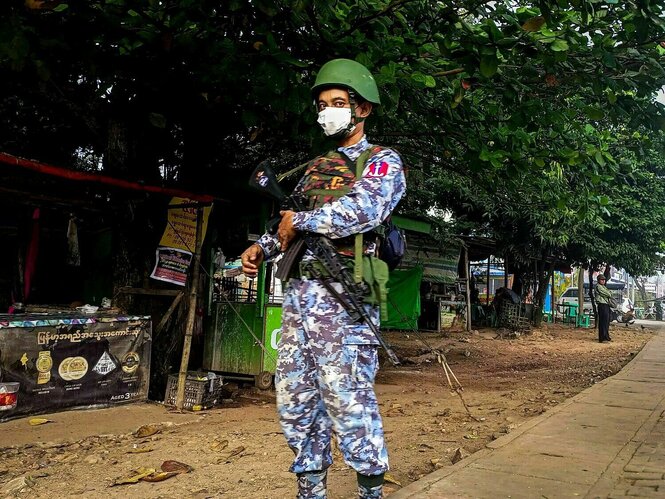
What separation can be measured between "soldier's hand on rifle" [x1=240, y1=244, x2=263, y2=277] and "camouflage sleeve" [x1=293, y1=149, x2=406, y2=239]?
282 mm

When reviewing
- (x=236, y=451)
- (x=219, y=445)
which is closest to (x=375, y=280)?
(x=236, y=451)

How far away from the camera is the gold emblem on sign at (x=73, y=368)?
5727 mm

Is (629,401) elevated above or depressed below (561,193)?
below

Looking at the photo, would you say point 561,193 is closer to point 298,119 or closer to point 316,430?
point 298,119

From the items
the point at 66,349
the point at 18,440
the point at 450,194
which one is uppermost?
the point at 450,194

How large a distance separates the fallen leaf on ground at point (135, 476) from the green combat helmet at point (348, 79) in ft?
8.98

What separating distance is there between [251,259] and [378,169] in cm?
63

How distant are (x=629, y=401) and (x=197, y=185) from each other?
5.46m

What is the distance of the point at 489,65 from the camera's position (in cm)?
360

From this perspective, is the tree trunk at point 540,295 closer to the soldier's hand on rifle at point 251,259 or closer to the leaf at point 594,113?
the leaf at point 594,113

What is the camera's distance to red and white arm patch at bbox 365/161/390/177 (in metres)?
2.32

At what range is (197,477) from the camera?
390cm

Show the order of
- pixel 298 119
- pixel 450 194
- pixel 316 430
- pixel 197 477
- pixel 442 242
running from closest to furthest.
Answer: pixel 316 430 < pixel 197 477 < pixel 298 119 < pixel 442 242 < pixel 450 194

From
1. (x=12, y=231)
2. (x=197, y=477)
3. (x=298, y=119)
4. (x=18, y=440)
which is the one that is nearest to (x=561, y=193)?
(x=298, y=119)
